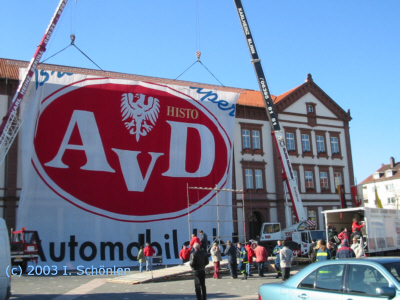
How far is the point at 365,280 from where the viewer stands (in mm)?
6035

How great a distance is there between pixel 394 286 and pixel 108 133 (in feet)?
73.8

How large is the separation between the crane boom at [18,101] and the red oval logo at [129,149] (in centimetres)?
140

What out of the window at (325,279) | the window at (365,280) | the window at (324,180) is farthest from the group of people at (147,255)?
the window at (324,180)

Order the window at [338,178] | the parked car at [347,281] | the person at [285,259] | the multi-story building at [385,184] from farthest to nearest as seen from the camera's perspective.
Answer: the multi-story building at [385,184] → the window at [338,178] → the person at [285,259] → the parked car at [347,281]

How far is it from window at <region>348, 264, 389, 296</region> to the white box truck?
15052 millimetres

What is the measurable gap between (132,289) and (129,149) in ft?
44.3

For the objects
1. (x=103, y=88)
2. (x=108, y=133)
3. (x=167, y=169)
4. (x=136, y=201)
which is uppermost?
(x=103, y=88)

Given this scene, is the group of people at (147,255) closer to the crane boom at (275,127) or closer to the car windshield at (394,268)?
the crane boom at (275,127)

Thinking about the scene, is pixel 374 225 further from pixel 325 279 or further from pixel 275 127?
pixel 325 279

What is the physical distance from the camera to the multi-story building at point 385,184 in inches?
3039

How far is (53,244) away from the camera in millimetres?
23422

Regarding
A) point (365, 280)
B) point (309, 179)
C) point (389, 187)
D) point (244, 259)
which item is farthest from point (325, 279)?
point (389, 187)

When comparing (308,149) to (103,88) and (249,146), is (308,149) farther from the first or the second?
(103,88)

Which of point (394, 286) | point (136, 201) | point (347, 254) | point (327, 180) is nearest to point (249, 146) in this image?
point (327, 180)
